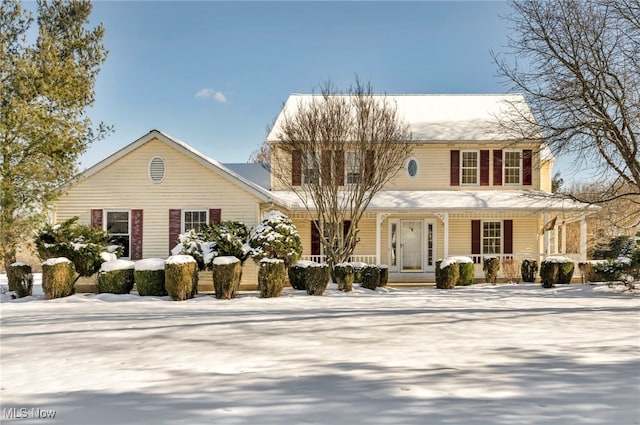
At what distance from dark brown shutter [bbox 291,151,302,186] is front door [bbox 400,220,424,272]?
15.1ft

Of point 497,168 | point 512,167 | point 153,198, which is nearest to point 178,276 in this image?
point 153,198

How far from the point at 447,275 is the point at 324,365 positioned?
1187 centimetres

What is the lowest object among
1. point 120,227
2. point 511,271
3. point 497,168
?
point 511,271

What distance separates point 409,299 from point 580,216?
32.8 ft

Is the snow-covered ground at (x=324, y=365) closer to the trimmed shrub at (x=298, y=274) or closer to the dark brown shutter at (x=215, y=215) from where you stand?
the trimmed shrub at (x=298, y=274)

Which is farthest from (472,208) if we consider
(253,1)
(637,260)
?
(253,1)

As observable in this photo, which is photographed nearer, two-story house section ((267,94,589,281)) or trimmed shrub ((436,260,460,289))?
trimmed shrub ((436,260,460,289))

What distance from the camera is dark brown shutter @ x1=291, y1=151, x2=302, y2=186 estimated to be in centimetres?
1832

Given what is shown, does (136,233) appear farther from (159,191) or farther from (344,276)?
(344,276)

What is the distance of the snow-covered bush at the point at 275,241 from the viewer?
16219mm

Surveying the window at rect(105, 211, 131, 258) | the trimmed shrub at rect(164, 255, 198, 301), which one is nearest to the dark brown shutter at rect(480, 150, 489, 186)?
the trimmed shrub at rect(164, 255, 198, 301)

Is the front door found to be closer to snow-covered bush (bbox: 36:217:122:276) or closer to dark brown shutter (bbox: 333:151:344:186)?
dark brown shutter (bbox: 333:151:344:186)

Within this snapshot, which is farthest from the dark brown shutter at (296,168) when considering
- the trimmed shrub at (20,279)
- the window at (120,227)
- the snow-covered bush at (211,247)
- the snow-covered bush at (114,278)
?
the trimmed shrub at (20,279)

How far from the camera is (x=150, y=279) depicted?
51.4ft
